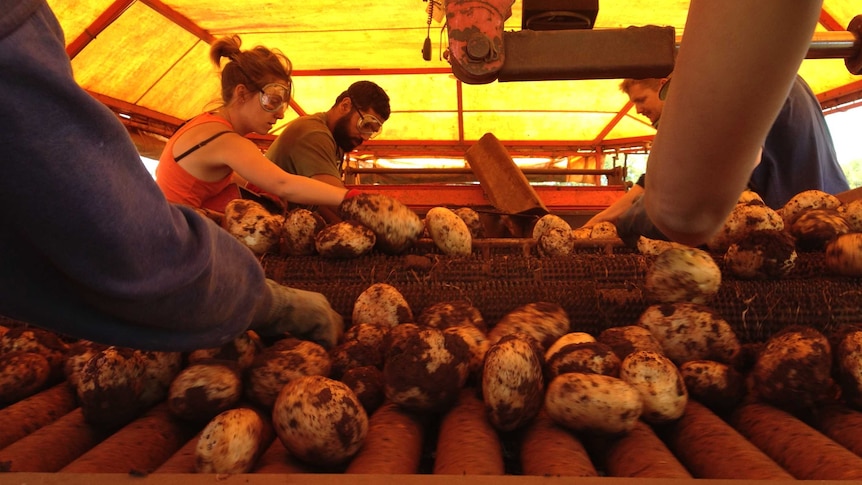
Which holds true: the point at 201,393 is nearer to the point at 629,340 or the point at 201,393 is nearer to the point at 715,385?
the point at 629,340

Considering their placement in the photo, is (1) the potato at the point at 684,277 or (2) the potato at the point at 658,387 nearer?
(2) the potato at the point at 658,387

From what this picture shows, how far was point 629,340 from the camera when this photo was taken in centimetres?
181

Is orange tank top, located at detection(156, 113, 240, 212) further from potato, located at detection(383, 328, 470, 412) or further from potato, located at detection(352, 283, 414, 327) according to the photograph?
potato, located at detection(383, 328, 470, 412)

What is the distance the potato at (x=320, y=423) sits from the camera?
134 cm

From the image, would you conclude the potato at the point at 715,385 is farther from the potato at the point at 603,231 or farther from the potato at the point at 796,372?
the potato at the point at 603,231

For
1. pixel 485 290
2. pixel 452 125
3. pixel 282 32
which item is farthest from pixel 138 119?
pixel 485 290

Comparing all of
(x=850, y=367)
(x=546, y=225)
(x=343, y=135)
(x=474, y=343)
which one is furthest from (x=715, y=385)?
(x=343, y=135)

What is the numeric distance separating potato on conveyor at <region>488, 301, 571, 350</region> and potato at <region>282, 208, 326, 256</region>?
3.01ft

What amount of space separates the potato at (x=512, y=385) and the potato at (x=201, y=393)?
2.28 ft

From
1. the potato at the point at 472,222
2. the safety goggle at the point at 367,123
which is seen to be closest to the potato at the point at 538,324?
the potato at the point at 472,222

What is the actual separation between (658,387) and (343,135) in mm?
3281

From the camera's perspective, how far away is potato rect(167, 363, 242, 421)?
1530mm

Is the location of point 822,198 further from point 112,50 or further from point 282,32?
point 112,50

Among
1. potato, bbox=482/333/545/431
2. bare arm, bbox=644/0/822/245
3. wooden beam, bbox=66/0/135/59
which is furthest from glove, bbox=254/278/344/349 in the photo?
wooden beam, bbox=66/0/135/59
